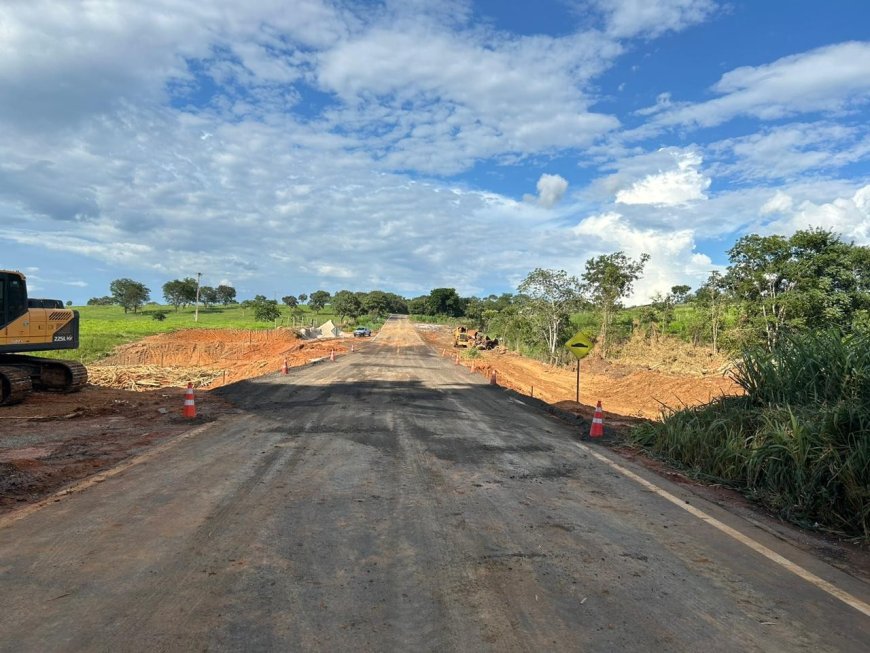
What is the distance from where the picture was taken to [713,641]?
3199 millimetres

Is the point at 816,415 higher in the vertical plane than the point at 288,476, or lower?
higher

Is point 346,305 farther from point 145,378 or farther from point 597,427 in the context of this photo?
point 597,427

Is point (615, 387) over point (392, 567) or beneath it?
beneath

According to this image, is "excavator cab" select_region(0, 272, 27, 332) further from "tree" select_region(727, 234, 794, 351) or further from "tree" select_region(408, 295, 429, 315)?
"tree" select_region(408, 295, 429, 315)

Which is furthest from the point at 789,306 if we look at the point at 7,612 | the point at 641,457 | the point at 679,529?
the point at 7,612

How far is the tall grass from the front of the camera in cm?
576

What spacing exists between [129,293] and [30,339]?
10424 centimetres

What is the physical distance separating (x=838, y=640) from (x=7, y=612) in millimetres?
5143

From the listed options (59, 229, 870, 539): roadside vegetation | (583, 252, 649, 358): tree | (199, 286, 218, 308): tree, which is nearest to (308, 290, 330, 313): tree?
(199, 286, 218, 308): tree

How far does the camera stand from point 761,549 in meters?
4.75

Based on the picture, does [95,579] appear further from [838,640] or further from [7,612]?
[838,640]

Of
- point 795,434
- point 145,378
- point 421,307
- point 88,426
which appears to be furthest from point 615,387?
point 421,307

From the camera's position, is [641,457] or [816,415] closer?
[816,415]

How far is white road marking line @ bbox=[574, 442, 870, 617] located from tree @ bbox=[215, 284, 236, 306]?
146 meters
